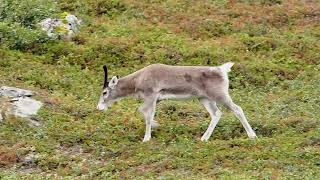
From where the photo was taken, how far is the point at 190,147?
1578 cm

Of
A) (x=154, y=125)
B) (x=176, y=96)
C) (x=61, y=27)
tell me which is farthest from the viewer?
(x=61, y=27)

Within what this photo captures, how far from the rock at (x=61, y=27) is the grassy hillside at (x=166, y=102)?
340 mm

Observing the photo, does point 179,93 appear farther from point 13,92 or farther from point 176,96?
point 13,92

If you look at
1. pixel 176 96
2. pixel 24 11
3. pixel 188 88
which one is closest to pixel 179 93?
pixel 176 96

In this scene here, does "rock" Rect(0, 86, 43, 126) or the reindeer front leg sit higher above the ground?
the reindeer front leg

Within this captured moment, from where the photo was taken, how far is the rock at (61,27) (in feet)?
86.6

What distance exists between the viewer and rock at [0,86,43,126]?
18047 mm

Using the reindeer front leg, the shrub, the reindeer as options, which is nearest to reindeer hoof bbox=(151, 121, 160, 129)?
the reindeer

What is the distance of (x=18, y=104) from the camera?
18.7 meters

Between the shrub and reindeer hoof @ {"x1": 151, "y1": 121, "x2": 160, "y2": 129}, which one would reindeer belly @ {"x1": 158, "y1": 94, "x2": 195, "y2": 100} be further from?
the shrub

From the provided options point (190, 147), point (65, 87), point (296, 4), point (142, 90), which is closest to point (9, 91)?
point (65, 87)

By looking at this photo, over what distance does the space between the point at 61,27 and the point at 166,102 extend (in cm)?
770

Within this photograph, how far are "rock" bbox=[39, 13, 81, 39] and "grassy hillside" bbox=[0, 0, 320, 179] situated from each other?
340 mm

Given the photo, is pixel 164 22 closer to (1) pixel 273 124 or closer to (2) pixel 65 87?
(2) pixel 65 87
